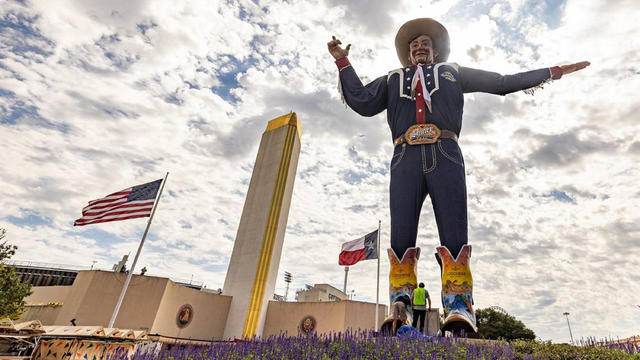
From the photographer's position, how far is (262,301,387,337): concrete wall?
1814 cm

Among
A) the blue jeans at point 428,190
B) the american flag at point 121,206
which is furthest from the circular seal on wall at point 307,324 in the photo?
the blue jeans at point 428,190

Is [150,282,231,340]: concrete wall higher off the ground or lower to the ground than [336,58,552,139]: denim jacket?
lower

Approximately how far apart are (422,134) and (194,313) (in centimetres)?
1622

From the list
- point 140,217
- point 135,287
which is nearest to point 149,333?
point 135,287

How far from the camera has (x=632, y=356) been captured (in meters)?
3.67

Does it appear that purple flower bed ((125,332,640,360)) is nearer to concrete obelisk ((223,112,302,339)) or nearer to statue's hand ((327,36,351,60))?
statue's hand ((327,36,351,60))

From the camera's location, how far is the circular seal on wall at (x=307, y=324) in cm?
1849

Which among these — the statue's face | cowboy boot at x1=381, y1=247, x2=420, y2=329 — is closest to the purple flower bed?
cowboy boot at x1=381, y1=247, x2=420, y2=329

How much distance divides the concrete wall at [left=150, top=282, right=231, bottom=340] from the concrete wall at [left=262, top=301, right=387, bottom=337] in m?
2.74

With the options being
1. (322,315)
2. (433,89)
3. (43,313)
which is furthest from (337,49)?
(43,313)

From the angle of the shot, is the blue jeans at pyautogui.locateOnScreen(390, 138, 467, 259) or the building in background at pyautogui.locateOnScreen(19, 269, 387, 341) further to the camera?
the building in background at pyautogui.locateOnScreen(19, 269, 387, 341)

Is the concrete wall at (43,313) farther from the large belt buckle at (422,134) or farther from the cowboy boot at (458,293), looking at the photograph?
the large belt buckle at (422,134)

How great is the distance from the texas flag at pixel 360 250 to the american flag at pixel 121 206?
8.20m

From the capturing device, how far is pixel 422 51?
298 inches
